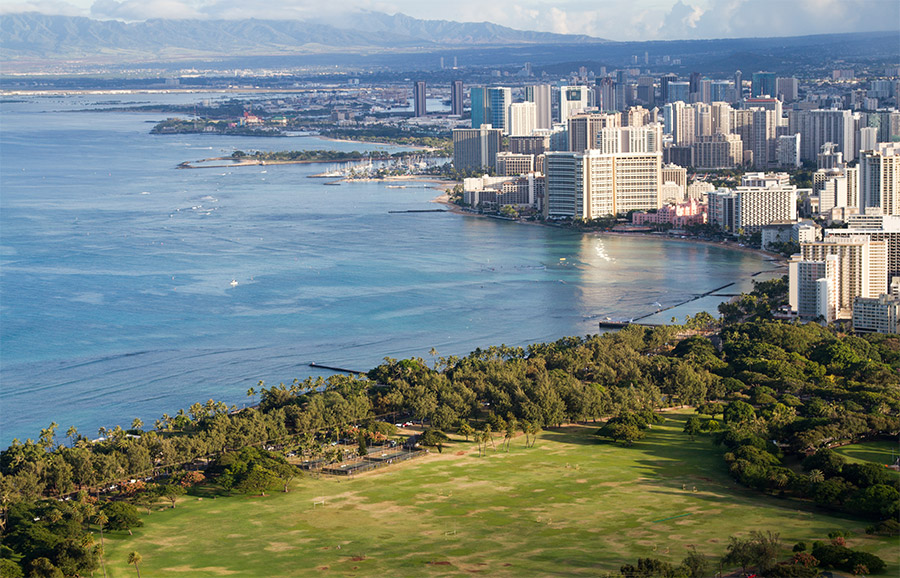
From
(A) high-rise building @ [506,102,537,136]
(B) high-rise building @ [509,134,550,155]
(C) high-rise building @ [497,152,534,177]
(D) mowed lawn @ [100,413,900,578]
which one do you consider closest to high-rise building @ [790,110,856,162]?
(B) high-rise building @ [509,134,550,155]

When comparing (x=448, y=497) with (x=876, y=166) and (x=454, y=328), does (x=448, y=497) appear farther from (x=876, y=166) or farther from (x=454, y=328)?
(x=876, y=166)

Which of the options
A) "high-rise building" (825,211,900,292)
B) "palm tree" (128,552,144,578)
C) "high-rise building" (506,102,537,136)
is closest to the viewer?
"palm tree" (128,552,144,578)

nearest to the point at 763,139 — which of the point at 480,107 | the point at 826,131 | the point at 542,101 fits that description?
the point at 826,131

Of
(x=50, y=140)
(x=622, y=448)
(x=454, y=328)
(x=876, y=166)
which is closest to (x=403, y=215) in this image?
(x=876, y=166)

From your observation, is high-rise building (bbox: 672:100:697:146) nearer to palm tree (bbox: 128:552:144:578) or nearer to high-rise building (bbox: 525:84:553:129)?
high-rise building (bbox: 525:84:553:129)

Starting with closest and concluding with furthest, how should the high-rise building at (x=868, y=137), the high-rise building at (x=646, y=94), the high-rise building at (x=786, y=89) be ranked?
1. the high-rise building at (x=868, y=137)
2. the high-rise building at (x=786, y=89)
3. the high-rise building at (x=646, y=94)

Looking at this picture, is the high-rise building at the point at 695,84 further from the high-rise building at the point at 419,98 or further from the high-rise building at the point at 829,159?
the high-rise building at the point at 829,159

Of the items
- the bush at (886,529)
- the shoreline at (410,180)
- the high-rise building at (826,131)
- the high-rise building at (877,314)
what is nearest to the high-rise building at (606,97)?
the high-rise building at (826,131)

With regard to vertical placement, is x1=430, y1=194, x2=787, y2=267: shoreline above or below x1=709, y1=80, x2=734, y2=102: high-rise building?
below
